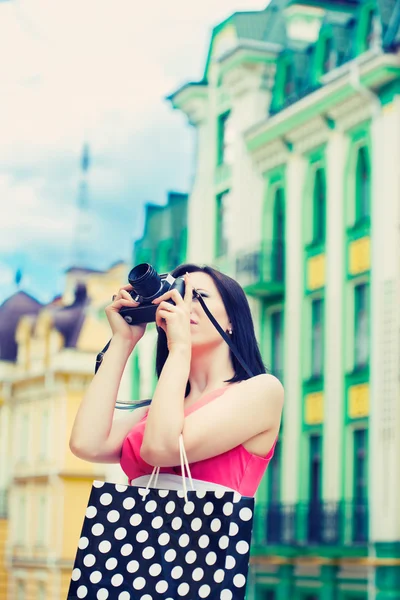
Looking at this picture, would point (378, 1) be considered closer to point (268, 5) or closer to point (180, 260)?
point (268, 5)

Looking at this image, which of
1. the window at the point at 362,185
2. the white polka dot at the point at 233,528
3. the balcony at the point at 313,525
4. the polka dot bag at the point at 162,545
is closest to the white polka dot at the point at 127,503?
the polka dot bag at the point at 162,545

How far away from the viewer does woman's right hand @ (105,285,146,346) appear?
3.14m

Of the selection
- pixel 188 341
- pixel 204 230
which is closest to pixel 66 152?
pixel 204 230

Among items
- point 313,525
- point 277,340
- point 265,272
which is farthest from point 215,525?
point 265,272

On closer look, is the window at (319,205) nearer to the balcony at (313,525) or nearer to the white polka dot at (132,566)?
the balcony at (313,525)

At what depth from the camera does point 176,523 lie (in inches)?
108

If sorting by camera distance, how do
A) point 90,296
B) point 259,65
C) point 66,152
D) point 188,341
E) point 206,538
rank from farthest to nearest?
1. point 90,296
2. point 66,152
3. point 259,65
4. point 188,341
5. point 206,538

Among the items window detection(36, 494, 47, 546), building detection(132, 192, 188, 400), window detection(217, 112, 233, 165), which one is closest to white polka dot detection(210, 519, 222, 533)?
window detection(217, 112, 233, 165)

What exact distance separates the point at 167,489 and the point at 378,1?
16.3 meters

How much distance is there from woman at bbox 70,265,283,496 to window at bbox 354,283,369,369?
48.7 feet

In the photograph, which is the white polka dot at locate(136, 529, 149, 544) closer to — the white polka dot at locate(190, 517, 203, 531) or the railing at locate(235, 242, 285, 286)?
the white polka dot at locate(190, 517, 203, 531)

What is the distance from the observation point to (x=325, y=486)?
1870cm

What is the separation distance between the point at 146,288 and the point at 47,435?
26.5 m

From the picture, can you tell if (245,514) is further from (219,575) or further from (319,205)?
(319,205)
